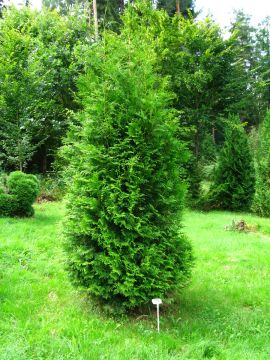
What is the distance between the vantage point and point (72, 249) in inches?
135

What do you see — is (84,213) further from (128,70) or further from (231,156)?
(231,156)

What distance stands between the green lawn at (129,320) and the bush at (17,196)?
2066mm

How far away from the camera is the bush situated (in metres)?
7.64

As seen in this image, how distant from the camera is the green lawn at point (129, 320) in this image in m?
2.75

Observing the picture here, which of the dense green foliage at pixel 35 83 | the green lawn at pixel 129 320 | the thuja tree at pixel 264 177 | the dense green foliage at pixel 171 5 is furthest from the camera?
the dense green foliage at pixel 171 5

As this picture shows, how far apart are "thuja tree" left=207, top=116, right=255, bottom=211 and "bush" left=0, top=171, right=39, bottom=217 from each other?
625 cm

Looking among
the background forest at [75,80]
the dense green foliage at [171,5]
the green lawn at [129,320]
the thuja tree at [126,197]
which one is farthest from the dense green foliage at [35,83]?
the dense green foliage at [171,5]

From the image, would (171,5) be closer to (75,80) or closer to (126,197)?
(75,80)

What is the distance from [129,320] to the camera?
3350 millimetres

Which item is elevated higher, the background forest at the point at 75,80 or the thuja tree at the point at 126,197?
the background forest at the point at 75,80

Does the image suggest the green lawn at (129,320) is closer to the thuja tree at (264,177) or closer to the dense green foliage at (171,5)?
the thuja tree at (264,177)

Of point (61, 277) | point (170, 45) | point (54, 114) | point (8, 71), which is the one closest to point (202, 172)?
point (170, 45)

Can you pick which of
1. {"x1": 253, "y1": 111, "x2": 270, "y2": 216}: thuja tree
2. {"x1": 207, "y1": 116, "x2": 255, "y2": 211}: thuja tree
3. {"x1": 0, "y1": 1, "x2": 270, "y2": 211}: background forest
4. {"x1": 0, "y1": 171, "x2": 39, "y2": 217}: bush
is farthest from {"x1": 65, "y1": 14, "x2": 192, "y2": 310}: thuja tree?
{"x1": 207, "y1": 116, "x2": 255, "y2": 211}: thuja tree

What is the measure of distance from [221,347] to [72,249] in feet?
5.13
